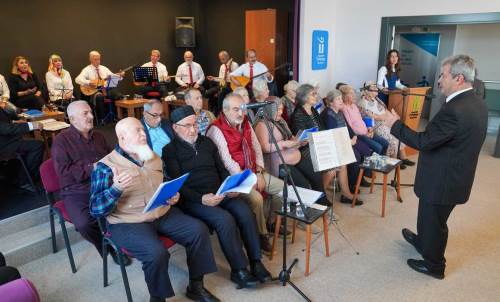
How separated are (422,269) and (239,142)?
168 centimetres

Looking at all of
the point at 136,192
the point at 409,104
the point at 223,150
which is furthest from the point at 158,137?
the point at 409,104

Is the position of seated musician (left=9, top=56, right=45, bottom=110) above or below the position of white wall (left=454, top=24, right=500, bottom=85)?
below

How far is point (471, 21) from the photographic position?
17.7 feet

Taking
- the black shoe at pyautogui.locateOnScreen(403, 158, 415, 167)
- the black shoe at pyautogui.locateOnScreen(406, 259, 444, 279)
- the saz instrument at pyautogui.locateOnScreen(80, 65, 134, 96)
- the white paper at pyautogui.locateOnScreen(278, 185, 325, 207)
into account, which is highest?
the saz instrument at pyautogui.locateOnScreen(80, 65, 134, 96)

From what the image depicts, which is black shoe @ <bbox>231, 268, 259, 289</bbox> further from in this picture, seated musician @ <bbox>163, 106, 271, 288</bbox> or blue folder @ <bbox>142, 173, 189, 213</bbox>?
blue folder @ <bbox>142, 173, 189, 213</bbox>

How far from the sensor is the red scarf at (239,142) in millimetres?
2871

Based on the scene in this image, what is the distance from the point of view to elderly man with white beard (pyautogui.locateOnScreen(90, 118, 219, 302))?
207 cm

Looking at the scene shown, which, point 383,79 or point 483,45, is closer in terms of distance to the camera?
point 383,79

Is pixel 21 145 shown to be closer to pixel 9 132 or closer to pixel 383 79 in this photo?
pixel 9 132

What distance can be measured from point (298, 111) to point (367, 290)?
72.7 inches

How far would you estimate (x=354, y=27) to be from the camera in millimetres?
6363

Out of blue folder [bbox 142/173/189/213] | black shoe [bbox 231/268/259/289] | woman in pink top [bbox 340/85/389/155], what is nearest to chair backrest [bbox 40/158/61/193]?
blue folder [bbox 142/173/189/213]

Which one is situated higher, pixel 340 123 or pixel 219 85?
pixel 219 85

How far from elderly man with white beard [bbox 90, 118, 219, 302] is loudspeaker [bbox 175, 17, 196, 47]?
7158 mm
